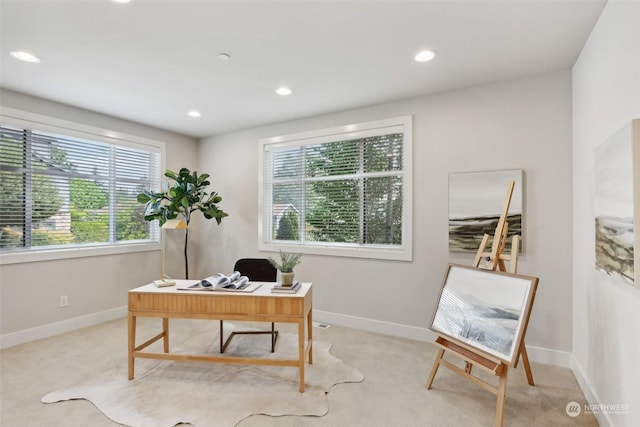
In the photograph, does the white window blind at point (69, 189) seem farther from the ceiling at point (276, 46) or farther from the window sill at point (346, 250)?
the window sill at point (346, 250)

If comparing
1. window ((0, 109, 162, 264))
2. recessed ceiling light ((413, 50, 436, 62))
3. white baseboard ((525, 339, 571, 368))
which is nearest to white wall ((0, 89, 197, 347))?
window ((0, 109, 162, 264))

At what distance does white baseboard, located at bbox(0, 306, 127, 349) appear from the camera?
321cm

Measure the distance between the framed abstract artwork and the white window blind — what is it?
13.7 ft

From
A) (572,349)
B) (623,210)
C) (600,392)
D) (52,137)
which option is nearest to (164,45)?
(52,137)

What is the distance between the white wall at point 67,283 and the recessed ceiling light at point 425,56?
3867mm

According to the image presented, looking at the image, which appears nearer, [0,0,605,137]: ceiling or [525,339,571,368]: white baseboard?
[0,0,605,137]: ceiling

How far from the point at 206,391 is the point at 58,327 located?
8.03 ft

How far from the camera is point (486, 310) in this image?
217cm

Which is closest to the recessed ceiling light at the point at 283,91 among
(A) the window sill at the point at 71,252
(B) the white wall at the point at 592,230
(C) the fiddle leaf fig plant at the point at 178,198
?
(C) the fiddle leaf fig plant at the point at 178,198

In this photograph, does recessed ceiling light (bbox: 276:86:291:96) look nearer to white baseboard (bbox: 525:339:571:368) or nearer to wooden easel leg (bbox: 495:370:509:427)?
wooden easel leg (bbox: 495:370:509:427)

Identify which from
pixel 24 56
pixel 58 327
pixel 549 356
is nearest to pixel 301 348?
pixel 549 356

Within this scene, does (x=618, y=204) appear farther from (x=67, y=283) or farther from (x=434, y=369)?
(x=67, y=283)

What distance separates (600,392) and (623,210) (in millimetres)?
1296

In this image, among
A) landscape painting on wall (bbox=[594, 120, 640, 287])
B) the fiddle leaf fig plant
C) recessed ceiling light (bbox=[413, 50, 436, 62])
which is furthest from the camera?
the fiddle leaf fig plant
